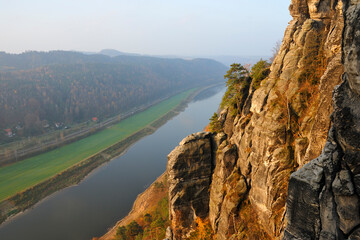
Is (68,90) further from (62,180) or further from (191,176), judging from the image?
(191,176)

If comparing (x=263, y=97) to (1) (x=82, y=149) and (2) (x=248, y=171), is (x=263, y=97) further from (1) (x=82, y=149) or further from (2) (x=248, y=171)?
(1) (x=82, y=149)

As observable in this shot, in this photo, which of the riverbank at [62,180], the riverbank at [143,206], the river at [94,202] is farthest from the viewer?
the riverbank at [62,180]

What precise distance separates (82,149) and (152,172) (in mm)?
25370

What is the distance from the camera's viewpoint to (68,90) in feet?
362

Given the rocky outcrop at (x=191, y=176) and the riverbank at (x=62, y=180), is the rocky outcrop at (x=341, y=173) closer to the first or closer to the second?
the rocky outcrop at (x=191, y=176)

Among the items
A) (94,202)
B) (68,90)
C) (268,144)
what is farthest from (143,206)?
(68,90)

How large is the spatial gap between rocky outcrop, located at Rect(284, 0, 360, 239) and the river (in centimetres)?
3292

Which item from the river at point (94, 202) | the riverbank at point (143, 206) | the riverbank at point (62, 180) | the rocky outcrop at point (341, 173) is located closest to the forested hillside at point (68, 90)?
the riverbank at point (62, 180)

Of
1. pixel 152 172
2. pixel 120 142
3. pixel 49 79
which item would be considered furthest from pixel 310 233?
pixel 49 79

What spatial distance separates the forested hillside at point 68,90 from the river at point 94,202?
38.8 metres

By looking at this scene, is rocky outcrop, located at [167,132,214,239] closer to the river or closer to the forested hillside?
the river

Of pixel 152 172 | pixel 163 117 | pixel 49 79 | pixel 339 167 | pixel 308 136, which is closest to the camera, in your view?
pixel 339 167

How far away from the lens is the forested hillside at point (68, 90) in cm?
8377

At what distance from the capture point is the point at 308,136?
11.7m
